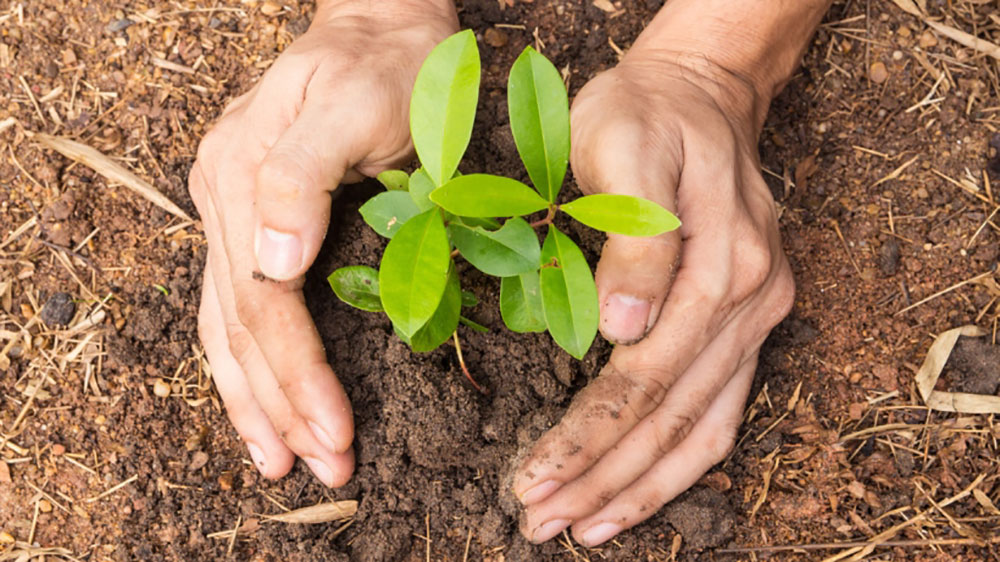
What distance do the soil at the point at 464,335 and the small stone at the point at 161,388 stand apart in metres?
0.02

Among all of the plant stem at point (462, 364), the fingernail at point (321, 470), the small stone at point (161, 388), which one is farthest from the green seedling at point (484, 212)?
the small stone at point (161, 388)

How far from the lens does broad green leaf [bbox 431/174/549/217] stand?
1266 mm

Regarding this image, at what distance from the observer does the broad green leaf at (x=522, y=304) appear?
156 centimetres

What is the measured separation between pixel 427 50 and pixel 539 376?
2.58ft

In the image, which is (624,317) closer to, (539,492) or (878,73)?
(539,492)

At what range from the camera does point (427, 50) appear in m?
1.94

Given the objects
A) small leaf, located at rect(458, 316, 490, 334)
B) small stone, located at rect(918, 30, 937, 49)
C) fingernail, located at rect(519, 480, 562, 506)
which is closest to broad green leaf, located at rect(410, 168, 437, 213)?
small leaf, located at rect(458, 316, 490, 334)

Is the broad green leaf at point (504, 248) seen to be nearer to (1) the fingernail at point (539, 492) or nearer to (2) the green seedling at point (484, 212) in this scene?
(2) the green seedling at point (484, 212)

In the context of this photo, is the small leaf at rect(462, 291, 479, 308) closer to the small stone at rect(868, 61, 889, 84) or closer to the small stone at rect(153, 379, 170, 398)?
the small stone at rect(153, 379, 170, 398)

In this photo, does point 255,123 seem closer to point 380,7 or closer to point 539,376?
point 380,7

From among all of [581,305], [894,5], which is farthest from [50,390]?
[894,5]

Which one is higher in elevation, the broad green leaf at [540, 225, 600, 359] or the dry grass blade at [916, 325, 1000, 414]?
the broad green leaf at [540, 225, 600, 359]

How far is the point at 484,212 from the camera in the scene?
4.33ft

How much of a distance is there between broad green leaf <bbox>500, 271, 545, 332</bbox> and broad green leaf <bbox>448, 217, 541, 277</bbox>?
0.36 feet
